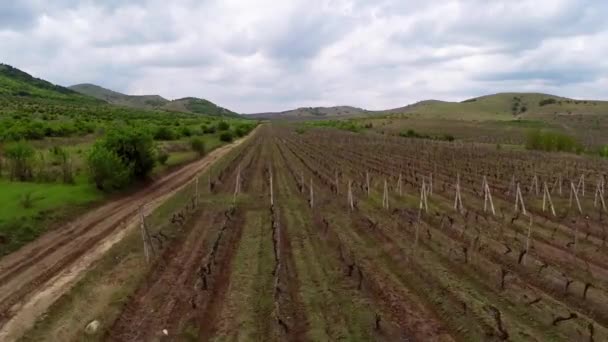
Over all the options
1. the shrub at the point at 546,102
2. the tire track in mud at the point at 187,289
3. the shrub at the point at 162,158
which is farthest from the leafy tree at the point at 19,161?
the shrub at the point at 546,102

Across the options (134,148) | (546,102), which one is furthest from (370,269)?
(546,102)

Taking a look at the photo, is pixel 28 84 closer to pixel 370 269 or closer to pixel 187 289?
pixel 187 289

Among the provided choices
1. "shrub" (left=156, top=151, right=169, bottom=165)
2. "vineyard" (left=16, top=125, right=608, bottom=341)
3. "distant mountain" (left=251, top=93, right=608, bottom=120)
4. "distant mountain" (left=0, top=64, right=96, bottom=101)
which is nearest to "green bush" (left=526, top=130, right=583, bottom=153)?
"vineyard" (left=16, top=125, right=608, bottom=341)

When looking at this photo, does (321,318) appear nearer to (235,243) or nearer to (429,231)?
(235,243)

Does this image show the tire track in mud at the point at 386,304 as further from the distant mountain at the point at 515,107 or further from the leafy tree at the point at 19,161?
the distant mountain at the point at 515,107

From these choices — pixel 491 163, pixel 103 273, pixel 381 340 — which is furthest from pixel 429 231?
pixel 491 163

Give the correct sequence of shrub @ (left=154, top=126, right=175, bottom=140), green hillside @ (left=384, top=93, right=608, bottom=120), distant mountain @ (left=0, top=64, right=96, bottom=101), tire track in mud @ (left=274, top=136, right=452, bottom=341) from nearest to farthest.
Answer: tire track in mud @ (left=274, top=136, right=452, bottom=341) < shrub @ (left=154, top=126, right=175, bottom=140) < green hillside @ (left=384, top=93, right=608, bottom=120) < distant mountain @ (left=0, top=64, right=96, bottom=101)

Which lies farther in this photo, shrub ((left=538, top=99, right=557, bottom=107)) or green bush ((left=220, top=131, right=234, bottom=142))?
shrub ((left=538, top=99, right=557, bottom=107))

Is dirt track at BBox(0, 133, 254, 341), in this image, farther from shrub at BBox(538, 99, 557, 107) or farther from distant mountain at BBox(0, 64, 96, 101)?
shrub at BBox(538, 99, 557, 107)
